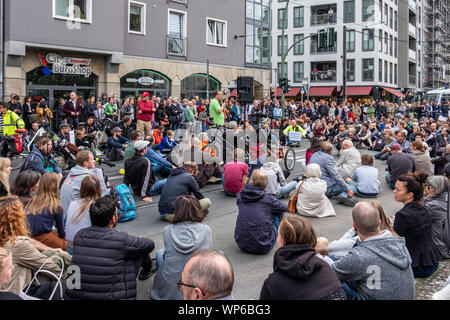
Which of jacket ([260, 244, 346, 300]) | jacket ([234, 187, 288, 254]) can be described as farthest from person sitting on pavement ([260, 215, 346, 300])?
jacket ([234, 187, 288, 254])

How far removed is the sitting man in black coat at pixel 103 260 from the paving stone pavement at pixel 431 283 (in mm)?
3303

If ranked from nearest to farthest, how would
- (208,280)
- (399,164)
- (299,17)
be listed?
(208,280)
(399,164)
(299,17)

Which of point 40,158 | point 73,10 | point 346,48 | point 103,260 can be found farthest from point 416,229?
point 346,48

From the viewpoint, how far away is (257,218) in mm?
6656

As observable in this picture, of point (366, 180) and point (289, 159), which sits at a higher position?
point (289, 159)

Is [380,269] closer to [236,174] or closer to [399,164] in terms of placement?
[236,174]

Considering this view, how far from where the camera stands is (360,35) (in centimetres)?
5353

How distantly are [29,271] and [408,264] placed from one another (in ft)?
12.0

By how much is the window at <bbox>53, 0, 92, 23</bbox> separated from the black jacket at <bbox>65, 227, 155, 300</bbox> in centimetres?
1942

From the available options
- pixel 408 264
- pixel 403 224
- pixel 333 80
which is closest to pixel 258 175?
pixel 403 224

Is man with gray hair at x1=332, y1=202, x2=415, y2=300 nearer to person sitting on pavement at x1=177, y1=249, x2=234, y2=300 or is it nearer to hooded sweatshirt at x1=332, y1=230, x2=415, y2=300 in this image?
hooded sweatshirt at x1=332, y1=230, x2=415, y2=300

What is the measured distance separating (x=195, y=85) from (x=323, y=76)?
2993 centimetres

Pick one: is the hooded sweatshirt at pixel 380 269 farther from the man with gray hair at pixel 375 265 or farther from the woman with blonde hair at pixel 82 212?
the woman with blonde hair at pixel 82 212

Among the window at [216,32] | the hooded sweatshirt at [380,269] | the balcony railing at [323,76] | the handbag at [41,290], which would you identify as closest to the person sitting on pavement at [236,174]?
the hooded sweatshirt at [380,269]
